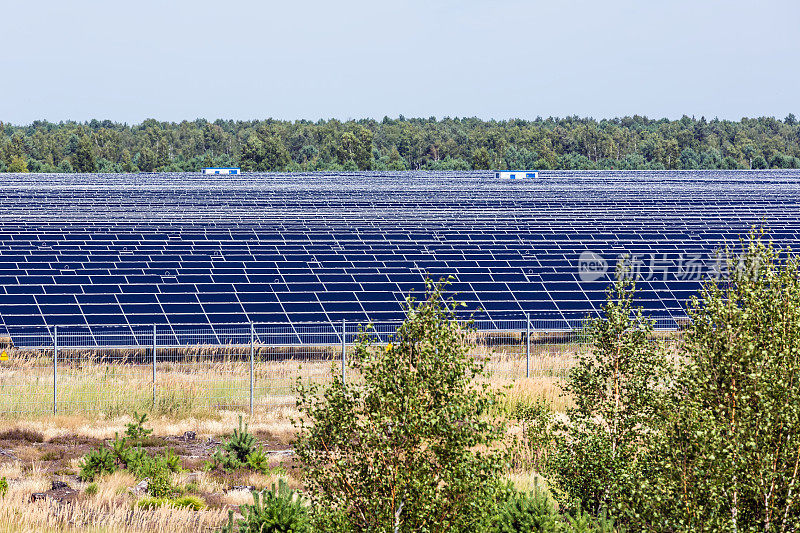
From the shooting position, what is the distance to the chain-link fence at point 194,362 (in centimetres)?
2786

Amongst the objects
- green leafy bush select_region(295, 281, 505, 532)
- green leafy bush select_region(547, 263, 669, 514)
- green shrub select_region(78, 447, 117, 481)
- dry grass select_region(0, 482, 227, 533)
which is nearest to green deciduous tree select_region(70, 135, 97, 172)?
green shrub select_region(78, 447, 117, 481)

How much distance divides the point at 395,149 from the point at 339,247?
12279cm

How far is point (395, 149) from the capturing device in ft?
536

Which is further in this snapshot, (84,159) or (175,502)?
(84,159)

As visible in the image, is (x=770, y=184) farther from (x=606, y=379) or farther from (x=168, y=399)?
(x=606, y=379)

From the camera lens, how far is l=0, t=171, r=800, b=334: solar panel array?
115ft

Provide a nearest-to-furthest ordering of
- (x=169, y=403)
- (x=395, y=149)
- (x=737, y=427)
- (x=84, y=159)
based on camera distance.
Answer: (x=737, y=427)
(x=169, y=403)
(x=84, y=159)
(x=395, y=149)

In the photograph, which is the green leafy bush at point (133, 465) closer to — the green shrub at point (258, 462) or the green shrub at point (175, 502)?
the green shrub at point (175, 502)

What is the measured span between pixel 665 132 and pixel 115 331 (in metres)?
169

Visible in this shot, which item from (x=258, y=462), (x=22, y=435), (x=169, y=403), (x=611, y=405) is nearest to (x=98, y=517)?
(x=258, y=462)

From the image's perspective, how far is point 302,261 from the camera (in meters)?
39.8

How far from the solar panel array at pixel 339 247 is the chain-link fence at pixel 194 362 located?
808 millimetres

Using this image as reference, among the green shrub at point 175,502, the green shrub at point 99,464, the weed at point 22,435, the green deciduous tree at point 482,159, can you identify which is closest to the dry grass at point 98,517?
the green shrub at point 175,502

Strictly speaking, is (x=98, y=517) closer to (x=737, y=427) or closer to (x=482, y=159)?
(x=737, y=427)
